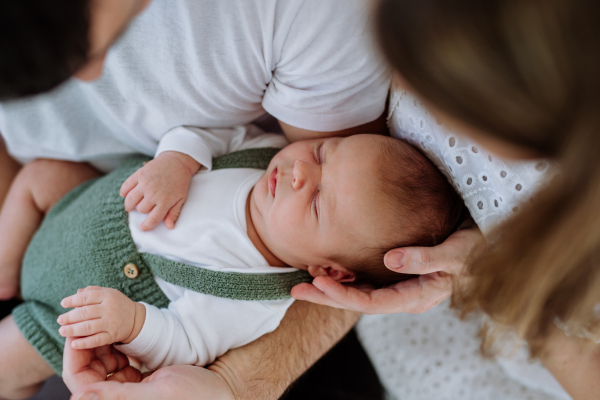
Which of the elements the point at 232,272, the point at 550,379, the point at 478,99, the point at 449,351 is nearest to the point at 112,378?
the point at 232,272

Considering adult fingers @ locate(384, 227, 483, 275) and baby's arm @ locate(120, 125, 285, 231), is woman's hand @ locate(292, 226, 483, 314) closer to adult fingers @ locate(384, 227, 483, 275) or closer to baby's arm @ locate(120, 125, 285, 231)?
adult fingers @ locate(384, 227, 483, 275)

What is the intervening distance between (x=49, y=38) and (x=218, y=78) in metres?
0.50

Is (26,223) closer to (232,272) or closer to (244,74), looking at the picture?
(232,272)

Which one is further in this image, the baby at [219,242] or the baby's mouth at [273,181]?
the baby's mouth at [273,181]

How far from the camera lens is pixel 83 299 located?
866mm

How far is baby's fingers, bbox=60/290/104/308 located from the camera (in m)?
0.87

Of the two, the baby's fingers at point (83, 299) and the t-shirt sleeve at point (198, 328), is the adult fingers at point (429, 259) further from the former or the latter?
the baby's fingers at point (83, 299)

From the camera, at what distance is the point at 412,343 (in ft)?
4.81

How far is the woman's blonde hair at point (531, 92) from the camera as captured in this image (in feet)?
1.63

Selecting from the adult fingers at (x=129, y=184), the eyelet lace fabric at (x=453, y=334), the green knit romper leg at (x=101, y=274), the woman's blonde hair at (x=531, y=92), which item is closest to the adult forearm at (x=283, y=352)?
the green knit romper leg at (x=101, y=274)

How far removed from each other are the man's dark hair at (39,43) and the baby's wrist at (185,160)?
1.74 feet

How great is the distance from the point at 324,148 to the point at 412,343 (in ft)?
2.75

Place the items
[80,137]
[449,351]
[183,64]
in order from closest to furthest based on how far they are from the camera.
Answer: [183,64], [80,137], [449,351]

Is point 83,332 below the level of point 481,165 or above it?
below
